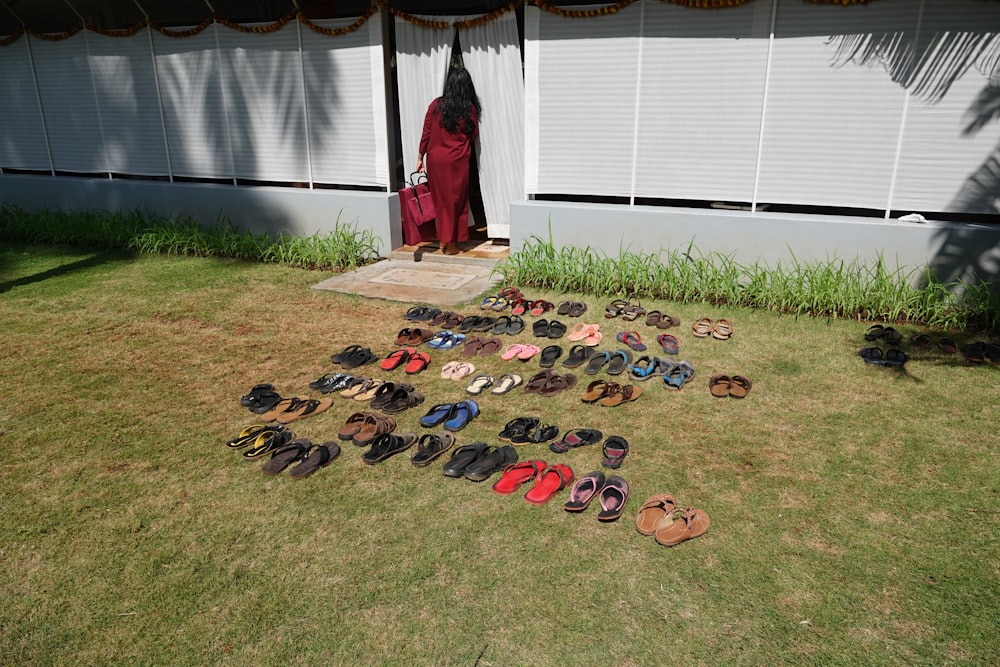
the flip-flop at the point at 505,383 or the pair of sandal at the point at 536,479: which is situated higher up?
the flip-flop at the point at 505,383

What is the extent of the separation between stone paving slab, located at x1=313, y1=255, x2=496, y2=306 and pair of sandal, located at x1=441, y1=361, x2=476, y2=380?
151 cm

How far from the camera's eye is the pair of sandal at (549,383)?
15.4 ft

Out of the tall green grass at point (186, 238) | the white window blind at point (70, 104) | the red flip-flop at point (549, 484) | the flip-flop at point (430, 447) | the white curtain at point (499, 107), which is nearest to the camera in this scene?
the red flip-flop at point (549, 484)

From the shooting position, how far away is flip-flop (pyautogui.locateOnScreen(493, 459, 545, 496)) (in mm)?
3578

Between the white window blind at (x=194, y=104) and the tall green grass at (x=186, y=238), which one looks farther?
the white window blind at (x=194, y=104)

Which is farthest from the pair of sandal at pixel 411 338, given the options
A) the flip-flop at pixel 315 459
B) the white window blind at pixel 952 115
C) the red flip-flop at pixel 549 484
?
the white window blind at pixel 952 115

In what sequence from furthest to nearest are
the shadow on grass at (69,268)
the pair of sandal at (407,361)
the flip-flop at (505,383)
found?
→ 1. the shadow on grass at (69,268)
2. the pair of sandal at (407,361)
3. the flip-flop at (505,383)

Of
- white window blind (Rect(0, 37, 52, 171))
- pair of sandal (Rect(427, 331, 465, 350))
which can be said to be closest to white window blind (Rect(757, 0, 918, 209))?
pair of sandal (Rect(427, 331, 465, 350))

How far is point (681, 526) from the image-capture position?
3.22 meters

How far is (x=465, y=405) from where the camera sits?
442cm

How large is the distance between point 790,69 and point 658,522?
466 centimetres

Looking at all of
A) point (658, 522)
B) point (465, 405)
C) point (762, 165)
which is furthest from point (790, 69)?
point (658, 522)

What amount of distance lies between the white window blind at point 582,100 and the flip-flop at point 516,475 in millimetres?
3997

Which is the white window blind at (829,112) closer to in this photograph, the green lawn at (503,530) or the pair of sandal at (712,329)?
the pair of sandal at (712,329)
